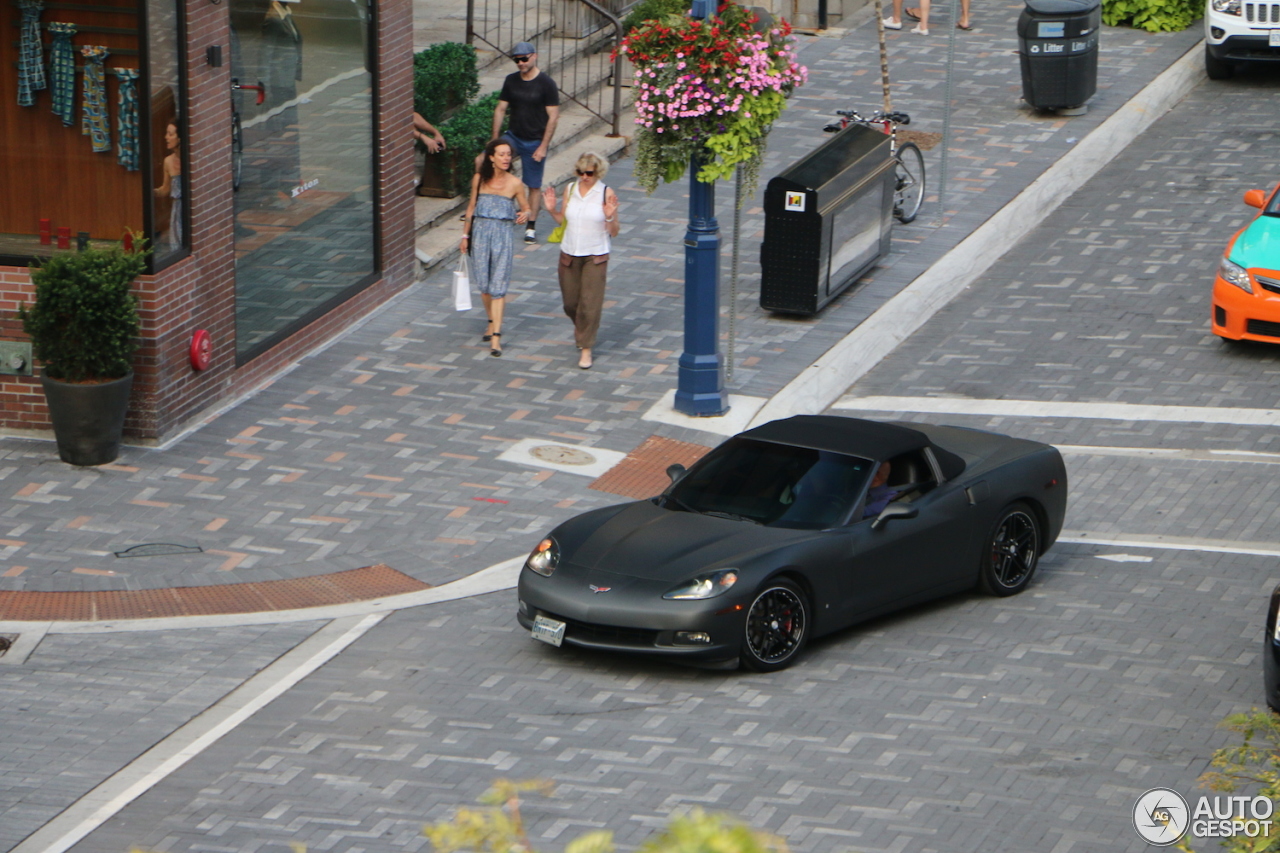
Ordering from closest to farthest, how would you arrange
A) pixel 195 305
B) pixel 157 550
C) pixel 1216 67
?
1. pixel 157 550
2. pixel 195 305
3. pixel 1216 67

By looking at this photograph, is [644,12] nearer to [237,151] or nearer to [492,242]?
[492,242]

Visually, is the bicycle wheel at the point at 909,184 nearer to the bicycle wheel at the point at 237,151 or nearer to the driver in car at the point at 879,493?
the bicycle wheel at the point at 237,151

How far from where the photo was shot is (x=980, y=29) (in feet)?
86.1

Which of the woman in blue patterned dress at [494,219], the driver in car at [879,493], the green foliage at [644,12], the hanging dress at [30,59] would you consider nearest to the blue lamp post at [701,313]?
the woman in blue patterned dress at [494,219]

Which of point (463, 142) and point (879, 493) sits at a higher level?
point (463, 142)

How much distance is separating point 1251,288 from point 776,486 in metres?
6.66

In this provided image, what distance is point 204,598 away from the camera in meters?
11.6

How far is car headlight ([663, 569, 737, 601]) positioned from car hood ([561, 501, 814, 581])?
0.19 ft

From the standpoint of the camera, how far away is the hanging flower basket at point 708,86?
13852mm

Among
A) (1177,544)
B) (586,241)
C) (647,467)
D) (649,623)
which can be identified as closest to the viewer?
(649,623)

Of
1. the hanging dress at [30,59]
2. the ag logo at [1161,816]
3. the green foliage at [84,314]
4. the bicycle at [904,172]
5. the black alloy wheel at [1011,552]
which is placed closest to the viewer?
the ag logo at [1161,816]

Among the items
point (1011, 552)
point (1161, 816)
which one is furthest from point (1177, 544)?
point (1161, 816)

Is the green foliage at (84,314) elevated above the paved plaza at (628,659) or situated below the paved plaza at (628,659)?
above

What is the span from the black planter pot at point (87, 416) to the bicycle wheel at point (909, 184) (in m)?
8.59
